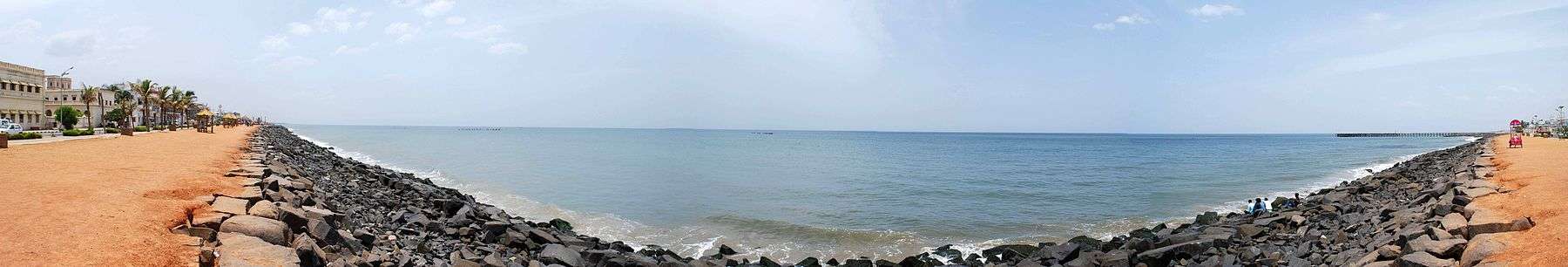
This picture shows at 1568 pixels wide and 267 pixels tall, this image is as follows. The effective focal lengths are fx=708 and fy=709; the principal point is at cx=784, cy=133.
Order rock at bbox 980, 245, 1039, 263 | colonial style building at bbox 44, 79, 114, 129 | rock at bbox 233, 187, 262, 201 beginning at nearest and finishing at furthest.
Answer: rock at bbox 233, 187, 262, 201 → rock at bbox 980, 245, 1039, 263 → colonial style building at bbox 44, 79, 114, 129

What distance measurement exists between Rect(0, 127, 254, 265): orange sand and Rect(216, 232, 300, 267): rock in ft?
0.97

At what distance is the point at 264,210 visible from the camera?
31.1ft

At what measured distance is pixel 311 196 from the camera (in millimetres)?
13383

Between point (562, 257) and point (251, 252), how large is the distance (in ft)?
12.8

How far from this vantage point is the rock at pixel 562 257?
408 inches

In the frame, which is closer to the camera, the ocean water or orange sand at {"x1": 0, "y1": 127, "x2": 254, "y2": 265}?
orange sand at {"x1": 0, "y1": 127, "x2": 254, "y2": 265}

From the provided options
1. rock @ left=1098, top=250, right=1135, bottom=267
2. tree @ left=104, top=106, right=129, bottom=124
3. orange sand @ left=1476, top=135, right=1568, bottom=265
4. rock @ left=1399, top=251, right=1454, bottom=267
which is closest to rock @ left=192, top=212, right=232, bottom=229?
Answer: rock @ left=1098, top=250, right=1135, bottom=267

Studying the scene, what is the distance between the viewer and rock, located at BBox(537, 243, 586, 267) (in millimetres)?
10375

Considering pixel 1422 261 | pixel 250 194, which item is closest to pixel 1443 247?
pixel 1422 261

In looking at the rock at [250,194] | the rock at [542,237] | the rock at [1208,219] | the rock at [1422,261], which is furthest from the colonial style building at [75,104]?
the rock at [1422,261]

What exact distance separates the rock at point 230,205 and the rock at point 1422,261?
14413 millimetres

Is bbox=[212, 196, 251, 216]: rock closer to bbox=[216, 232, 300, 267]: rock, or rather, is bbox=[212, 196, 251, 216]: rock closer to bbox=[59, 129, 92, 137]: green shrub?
bbox=[216, 232, 300, 267]: rock

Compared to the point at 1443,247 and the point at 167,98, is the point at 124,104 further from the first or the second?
the point at 1443,247

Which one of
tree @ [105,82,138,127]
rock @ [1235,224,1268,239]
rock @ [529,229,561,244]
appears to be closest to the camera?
rock @ [529,229,561,244]
